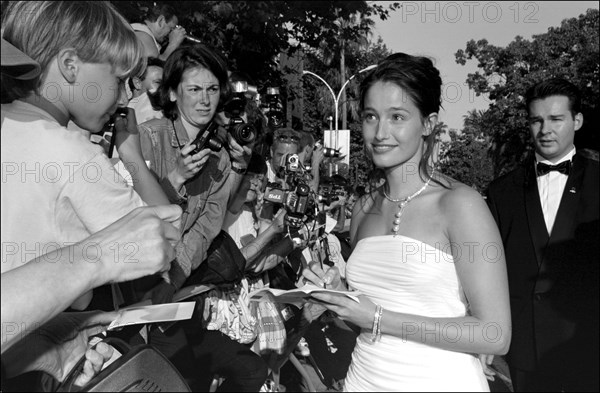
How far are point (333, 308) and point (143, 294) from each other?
83 cm

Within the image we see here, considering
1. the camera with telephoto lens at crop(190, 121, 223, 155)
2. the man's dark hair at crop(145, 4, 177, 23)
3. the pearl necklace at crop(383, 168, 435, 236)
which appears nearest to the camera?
the pearl necklace at crop(383, 168, 435, 236)

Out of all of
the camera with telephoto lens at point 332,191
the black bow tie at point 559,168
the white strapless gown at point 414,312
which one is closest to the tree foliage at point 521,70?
the camera with telephoto lens at point 332,191

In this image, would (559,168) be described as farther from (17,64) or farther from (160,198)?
(17,64)

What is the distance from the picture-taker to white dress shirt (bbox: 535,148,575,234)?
11.9 ft

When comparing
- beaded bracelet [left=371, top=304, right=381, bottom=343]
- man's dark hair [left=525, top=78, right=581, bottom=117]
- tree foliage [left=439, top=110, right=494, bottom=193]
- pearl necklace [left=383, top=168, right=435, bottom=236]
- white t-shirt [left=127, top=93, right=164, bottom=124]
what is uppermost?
man's dark hair [left=525, top=78, right=581, bottom=117]

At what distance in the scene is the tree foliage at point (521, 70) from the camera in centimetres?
1966

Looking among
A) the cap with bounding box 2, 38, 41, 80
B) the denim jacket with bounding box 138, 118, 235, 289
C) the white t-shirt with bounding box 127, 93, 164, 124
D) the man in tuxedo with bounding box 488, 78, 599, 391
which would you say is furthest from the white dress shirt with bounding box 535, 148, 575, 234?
the cap with bounding box 2, 38, 41, 80

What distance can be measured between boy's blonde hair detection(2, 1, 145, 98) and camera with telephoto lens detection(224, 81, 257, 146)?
5.22 ft

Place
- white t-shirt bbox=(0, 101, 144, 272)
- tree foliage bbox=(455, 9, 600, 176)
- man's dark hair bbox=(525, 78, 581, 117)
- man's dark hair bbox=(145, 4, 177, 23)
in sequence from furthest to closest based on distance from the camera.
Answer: tree foliage bbox=(455, 9, 600, 176) < man's dark hair bbox=(145, 4, 177, 23) < man's dark hair bbox=(525, 78, 581, 117) < white t-shirt bbox=(0, 101, 144, 272)

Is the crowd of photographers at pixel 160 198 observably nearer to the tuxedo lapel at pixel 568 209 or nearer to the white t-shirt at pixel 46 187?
the white t-shirt at pixel 46 187

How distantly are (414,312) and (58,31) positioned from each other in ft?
5.18

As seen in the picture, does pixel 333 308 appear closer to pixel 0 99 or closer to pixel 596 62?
pixel 0 99

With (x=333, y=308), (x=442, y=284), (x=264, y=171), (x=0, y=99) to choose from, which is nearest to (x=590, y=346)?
(x=442, y=284)

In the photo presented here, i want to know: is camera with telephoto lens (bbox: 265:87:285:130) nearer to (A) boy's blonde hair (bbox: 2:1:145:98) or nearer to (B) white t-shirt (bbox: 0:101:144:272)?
(A) boy's blonde hair (bbox: 2:1:145:98)
